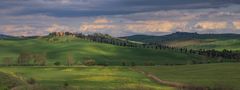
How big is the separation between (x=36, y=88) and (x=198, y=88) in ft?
106

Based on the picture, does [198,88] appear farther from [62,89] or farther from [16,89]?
[16,89]

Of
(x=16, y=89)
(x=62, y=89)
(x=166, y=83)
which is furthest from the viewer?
(x=166, y=83)

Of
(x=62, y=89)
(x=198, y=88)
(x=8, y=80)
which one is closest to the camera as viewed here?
(x=62, y=89)

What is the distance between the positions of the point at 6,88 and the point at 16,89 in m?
9.08

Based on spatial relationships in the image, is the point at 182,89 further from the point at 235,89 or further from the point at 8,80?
the point at 8,80

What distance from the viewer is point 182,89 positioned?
→ 3730 inches

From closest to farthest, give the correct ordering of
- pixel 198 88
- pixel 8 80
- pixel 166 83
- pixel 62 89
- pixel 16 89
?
pixel 16 89, pixel 62 89, pixel 198 88, pixel 8 80, pixel 166 83

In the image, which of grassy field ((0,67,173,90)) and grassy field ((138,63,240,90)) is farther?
grassy field ((138,63,240,90))

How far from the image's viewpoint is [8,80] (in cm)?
10588

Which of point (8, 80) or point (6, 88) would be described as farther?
point (8, 80)

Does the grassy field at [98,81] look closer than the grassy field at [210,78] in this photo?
Yes

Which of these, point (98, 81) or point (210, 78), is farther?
point (210, 78)

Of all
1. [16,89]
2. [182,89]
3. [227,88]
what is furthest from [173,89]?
[16,89]

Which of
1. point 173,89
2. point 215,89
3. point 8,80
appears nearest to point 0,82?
point 8,80
